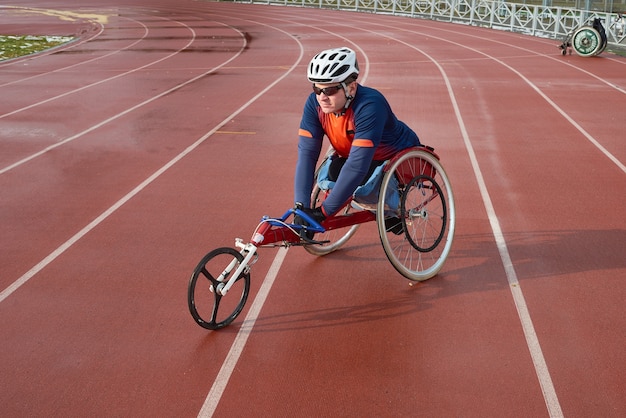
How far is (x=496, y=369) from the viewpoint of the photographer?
15.1ft

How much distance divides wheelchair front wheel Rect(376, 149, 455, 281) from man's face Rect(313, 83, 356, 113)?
57 cm

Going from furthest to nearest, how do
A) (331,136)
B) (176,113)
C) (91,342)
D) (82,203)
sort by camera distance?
1. (176,113)
2. (82,203)
3. (331,136)
4. (91,342)

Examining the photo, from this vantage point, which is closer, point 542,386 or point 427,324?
point 542,386

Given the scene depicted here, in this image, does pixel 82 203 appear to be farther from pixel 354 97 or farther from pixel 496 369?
pixel 496 369

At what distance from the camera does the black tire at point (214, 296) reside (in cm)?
477

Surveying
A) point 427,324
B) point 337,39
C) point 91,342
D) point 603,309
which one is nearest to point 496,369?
point 427,324

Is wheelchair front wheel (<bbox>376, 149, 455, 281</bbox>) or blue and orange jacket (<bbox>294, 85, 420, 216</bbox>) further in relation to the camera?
wheelchair front wheel (<bbox>376, 149, 455, 281</bbox>)

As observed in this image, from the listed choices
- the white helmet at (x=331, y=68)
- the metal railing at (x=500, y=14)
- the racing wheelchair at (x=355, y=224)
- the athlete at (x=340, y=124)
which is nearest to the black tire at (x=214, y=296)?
the racing wheelchair at (x=355, y=224)

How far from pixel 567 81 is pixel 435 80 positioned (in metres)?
2.69

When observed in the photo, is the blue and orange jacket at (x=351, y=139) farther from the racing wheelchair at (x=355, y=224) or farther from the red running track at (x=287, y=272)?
the red running track at (x=287, y=272)

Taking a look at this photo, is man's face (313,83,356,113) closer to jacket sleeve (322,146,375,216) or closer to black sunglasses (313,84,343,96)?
black sunglasses (313,84,343,96)

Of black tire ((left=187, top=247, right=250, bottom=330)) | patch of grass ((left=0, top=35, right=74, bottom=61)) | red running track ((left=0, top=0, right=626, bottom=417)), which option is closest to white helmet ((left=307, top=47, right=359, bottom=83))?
black tire ((left=187, top=247, right=250, bottom=330))

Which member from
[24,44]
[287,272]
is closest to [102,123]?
[287,272]

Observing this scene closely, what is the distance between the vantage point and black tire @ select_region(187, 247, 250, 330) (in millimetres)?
4770
